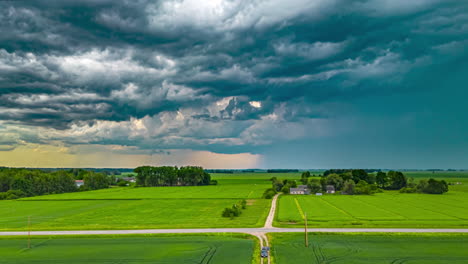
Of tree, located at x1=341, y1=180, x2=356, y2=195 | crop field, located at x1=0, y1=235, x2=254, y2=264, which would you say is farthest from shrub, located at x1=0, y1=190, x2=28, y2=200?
tree, located at x1=341, y1=180, x2=356, y2=195

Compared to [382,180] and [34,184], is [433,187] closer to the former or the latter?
[382,180]

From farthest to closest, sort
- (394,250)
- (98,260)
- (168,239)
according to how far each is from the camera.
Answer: (168,239) < (394,250) < (98,260)

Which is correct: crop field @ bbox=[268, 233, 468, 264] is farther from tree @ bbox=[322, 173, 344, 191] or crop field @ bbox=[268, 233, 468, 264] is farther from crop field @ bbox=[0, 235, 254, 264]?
tree @ bbox=[322, 173, 344, 191]

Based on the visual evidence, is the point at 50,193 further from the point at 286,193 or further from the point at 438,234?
the point at 438,234

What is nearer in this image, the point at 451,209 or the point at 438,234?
the point at 438,234

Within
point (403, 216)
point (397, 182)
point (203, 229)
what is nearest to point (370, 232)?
point (403, 216)

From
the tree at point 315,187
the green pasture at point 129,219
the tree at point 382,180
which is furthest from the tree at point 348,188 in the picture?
the green pasture at point 129,219

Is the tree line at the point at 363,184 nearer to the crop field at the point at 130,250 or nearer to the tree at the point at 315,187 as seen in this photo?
the tree at the point at 315,187
